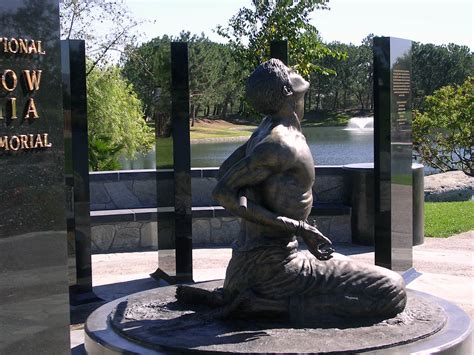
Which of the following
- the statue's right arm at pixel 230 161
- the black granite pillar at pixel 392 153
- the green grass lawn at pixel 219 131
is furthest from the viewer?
the green grass lawn at pixel 219 131

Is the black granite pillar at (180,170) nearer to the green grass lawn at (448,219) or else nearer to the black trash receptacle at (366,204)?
the black trash receptacle at (366,204)

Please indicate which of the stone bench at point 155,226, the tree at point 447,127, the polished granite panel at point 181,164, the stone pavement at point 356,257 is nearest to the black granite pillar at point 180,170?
the polished granite panel at point 181,164

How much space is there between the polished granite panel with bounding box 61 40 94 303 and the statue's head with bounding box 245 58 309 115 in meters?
3.18

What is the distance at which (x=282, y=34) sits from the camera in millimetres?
13297

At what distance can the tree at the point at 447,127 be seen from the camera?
21.0 m

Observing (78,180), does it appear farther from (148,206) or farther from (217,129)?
(217,129)

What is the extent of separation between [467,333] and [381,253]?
154 inches

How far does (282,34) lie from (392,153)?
5555 mm

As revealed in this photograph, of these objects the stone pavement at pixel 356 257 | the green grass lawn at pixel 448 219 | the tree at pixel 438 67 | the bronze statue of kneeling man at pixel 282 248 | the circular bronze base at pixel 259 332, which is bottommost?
the stone pavement at pixel 356 257

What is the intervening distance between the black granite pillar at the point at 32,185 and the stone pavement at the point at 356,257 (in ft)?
3.56

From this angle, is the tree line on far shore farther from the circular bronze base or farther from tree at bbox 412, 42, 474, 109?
tree at bbox 412, 42, 474, 109

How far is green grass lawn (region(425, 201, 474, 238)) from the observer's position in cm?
1143

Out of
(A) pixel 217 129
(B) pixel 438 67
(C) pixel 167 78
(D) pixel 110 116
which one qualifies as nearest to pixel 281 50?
(C) pixel 167 78

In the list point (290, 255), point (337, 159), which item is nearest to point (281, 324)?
point (290, 255)
